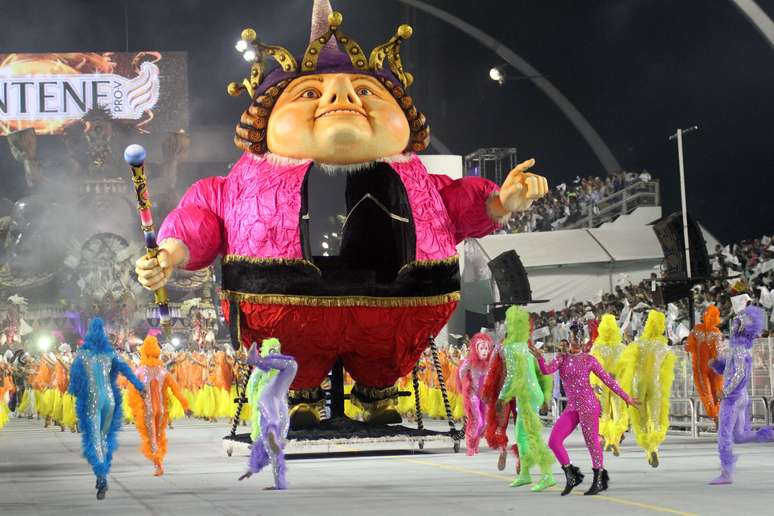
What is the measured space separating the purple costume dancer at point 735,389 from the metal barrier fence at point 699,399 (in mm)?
5276

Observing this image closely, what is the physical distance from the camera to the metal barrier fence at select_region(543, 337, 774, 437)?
1577 cm

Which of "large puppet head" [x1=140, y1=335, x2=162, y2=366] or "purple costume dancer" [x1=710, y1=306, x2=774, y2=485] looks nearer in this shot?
"purple costume dancer" [x1=710, y1=306, x2=774, y2=485]

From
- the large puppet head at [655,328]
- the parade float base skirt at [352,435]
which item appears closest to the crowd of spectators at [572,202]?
the large puppet head at [655,328]

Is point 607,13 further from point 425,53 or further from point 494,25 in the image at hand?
point 425,53

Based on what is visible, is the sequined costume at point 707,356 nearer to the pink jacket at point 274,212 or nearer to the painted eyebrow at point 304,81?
the pink jacket at point 274,212

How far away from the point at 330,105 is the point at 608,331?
159 inches

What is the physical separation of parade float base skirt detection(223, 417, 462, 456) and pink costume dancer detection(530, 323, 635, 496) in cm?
295

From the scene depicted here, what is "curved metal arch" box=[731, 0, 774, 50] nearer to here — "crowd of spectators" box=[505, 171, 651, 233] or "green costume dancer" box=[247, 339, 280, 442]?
"crowd of spectators" box=[505, 171, 651, 233]

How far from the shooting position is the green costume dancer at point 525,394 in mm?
9766

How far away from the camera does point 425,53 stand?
112 ft

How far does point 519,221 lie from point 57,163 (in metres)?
23.2

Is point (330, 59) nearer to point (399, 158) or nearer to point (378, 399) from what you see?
point (399, 158)

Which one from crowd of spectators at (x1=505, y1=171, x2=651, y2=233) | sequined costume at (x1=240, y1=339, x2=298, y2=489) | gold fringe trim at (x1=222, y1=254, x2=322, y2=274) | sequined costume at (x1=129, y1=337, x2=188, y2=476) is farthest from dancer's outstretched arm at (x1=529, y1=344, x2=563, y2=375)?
crowd of spectators at (x1=505, y1=171, x2=651, y2=233)

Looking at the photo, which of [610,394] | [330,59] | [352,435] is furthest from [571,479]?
[330,59]
